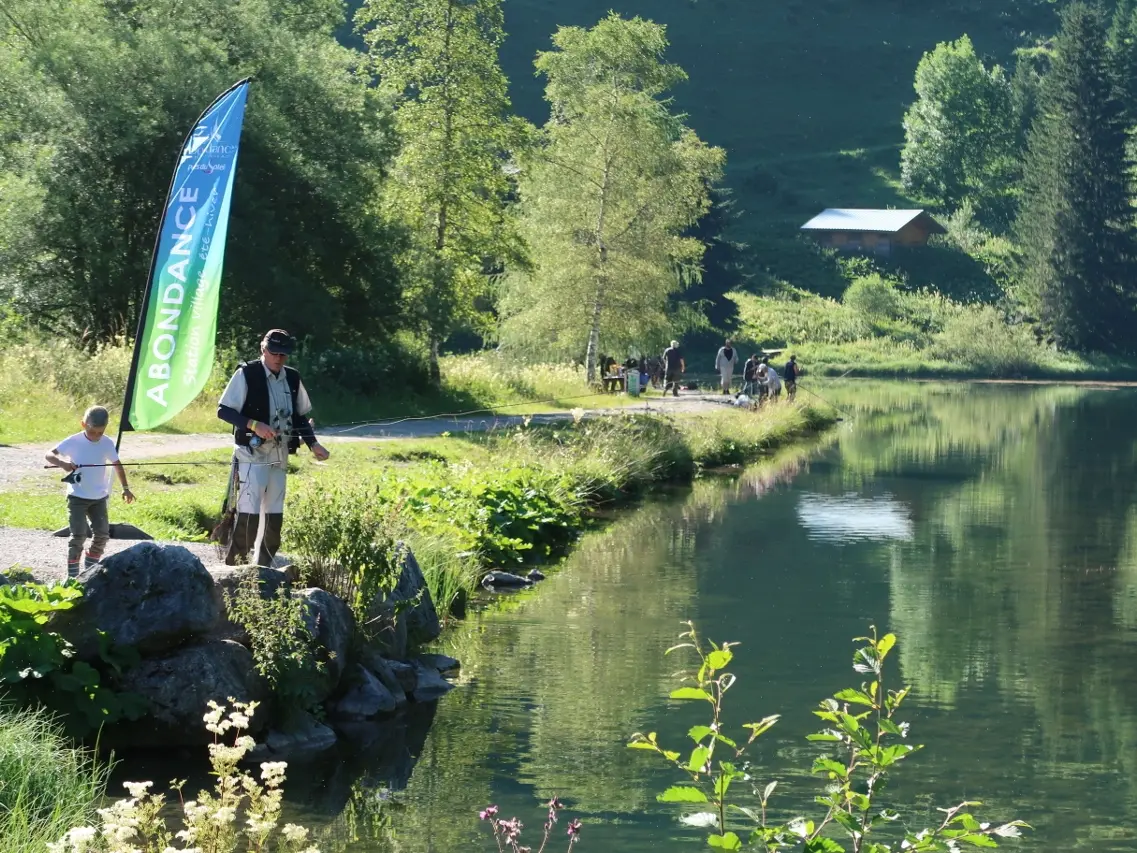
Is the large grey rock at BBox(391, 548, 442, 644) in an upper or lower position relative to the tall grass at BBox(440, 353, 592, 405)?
lower

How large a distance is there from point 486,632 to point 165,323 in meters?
4.50

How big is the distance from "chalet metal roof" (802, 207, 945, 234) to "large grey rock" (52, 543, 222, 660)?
99227 millimetres

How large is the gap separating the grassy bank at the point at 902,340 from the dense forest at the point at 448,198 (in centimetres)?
20

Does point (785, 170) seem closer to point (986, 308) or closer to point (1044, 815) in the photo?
point (986, 308)

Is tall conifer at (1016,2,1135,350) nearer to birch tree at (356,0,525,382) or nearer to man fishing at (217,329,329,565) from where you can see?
birch tree at (356,0,525,382)

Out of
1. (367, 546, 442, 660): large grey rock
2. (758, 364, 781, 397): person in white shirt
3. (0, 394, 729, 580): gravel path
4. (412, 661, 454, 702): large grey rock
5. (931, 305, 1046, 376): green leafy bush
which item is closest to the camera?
(0, 394, 729, 580): gravel path

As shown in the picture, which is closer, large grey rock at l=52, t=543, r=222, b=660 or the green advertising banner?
large grey rock at l=52, t=543, r=222, b=660

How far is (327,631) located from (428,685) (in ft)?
5.15

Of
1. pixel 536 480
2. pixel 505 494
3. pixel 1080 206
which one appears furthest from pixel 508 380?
pixel 1080 206

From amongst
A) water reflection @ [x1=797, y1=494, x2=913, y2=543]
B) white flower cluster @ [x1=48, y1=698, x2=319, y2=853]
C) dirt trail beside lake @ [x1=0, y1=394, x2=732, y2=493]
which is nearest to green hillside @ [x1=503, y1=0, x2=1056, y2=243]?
dirt trail beside lake @ [x1=0, y1=394, x2=732, y2=493]

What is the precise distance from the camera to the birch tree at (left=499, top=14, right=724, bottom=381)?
48.1m

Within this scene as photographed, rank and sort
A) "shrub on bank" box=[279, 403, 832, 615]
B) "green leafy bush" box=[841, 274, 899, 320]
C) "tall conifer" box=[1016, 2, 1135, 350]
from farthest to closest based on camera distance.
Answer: "green leafy bush" box=[841, 274, 899, 320]
"tall conifer" box=[1016, 2, 1135, 350]
"shrub on bank" box=[279, 403, 832, 615]

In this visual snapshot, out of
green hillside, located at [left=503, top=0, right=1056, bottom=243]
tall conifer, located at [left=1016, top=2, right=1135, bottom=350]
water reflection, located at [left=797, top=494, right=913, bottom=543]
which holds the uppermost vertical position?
green hillside, located at [left=503, top=0, right=1056, bottom=243]

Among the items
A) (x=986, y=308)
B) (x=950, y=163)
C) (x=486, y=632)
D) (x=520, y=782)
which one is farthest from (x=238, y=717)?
(x=950, y=163)
